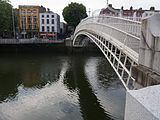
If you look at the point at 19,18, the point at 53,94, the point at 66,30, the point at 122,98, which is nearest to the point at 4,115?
the point at 53,94

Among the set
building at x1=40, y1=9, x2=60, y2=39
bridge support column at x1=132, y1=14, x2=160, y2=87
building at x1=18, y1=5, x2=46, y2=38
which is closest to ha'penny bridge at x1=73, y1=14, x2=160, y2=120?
bridge support column at x1=132, y1=14, x2=160, y2=87

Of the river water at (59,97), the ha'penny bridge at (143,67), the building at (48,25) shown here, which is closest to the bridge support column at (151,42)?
the ha'penny bridge at (143,67)

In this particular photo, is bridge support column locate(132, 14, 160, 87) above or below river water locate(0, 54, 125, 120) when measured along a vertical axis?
above

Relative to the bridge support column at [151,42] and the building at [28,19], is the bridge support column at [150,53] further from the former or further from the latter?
the building at [28,19]

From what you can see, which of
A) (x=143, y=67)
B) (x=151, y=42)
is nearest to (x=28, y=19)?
(x=143, y=67)

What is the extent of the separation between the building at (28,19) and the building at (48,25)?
1.38 meters

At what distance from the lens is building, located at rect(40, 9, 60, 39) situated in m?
46.8

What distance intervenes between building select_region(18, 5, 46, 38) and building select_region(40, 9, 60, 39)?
1.38 m

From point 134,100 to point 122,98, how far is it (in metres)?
10.1

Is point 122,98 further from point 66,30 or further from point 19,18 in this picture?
point 66,30

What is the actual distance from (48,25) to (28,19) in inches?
221

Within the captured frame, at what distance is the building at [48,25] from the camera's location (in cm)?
4675

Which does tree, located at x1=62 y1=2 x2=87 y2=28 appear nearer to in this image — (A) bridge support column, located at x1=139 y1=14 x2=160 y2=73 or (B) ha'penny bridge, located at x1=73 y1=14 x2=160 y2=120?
(B) ha'penny bridge, located at x1=73 y1=14 x2=160 y2=120

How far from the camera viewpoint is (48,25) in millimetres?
47219
